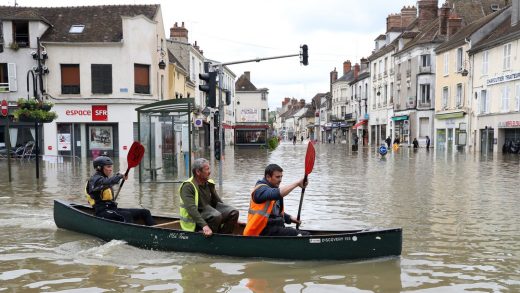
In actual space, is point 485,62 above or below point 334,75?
below

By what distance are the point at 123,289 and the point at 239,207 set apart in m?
5.78

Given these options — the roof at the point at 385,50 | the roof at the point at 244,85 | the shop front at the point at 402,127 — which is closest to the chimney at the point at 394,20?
the roof at the point at 385,50

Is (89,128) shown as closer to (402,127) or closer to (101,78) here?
(101,78)

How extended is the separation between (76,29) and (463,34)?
30.6 metres

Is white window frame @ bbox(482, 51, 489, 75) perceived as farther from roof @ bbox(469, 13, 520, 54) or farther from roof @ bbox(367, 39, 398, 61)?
roof @ bbox(367, 39, 398, 61)

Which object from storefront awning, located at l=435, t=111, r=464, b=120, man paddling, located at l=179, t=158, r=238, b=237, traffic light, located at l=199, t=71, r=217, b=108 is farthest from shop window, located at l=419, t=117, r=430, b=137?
man paddling, located at l=179, t=158, r=238, b=237

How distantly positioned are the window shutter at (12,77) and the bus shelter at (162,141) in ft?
61.4

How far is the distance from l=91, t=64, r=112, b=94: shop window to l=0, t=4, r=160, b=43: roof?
66.2 inches

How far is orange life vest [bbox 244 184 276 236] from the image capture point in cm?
684

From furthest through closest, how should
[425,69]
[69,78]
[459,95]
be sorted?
[425,69]
[459,95]
[69,78]

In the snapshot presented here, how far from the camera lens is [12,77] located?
3020 centimetres

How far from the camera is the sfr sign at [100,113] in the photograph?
102 feet

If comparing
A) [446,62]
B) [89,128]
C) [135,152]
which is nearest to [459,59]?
[446,62]

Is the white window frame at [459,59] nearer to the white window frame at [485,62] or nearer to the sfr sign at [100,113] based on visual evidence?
the white window frame at [485,62]
